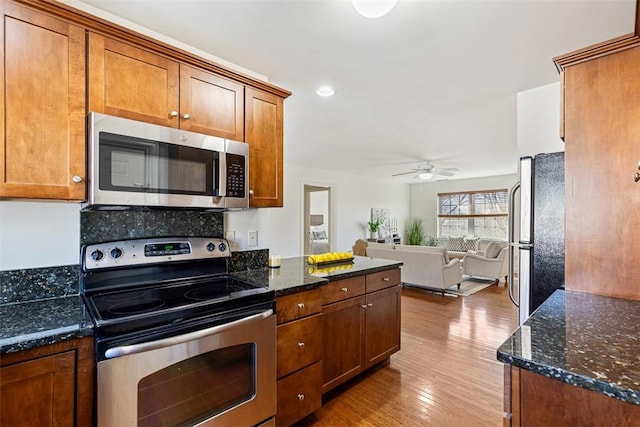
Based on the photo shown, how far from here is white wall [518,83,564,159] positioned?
2.50 meters

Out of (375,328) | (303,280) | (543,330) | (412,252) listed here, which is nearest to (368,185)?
(412,252)

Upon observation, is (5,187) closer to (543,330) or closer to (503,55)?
(543,330)

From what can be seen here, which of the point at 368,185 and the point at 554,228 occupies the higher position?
the point at 368,185

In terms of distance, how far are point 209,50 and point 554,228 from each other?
2496mm

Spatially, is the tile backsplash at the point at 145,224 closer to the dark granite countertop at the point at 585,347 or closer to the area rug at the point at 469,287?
the dark granite countertop at the point at 585,347

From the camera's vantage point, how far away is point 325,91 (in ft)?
8.88

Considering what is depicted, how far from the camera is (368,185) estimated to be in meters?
8.32

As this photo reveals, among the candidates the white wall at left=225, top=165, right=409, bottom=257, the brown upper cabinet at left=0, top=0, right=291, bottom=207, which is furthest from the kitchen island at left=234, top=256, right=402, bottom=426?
the white wall at left=225, top=165, right=409, bottom=257

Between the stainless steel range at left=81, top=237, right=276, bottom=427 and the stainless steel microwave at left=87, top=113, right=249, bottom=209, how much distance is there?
1.15ft

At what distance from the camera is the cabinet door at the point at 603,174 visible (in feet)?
4.44

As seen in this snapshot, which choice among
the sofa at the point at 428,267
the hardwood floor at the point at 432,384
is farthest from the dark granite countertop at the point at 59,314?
the sofa at the point at 428,267

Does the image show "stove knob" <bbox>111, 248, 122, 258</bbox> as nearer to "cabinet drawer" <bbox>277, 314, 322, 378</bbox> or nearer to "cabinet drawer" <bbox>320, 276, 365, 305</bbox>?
"cabinet drawer" <bbox>277, 314, 322, 378</bbox>

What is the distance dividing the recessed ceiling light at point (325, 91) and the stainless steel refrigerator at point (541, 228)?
1.60 meters

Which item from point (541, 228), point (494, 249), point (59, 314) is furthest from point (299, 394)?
point (494, 249)
